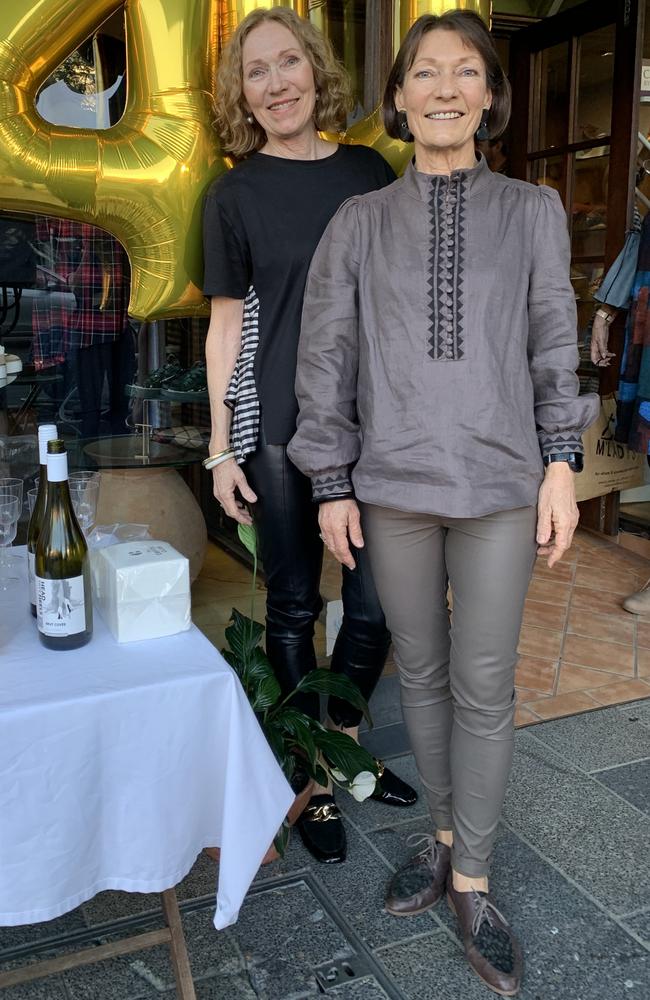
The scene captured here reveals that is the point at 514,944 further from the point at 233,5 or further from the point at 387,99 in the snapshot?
the point at 233,5

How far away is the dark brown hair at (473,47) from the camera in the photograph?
153cm

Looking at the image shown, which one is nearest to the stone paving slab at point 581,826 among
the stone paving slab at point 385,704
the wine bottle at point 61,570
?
the stone paving slab at point 385,704

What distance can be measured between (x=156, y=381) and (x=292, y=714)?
1.23 metres

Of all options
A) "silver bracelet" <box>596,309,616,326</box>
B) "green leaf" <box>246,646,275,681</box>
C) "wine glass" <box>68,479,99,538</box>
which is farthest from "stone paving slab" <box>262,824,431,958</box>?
"silver bracelet" <box>596,309,616,326</box>

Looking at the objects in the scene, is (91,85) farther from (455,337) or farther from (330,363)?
(455,337)

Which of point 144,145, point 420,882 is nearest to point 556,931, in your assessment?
point 420,882

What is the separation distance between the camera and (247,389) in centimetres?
185

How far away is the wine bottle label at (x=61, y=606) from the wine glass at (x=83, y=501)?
219 millimetres

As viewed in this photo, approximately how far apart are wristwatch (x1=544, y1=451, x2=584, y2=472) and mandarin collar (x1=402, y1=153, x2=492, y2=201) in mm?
469

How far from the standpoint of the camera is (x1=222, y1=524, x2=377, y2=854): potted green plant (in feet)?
6.17

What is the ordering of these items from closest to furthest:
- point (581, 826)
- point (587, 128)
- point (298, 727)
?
point (298, 727), point (581, 826), point (587, 128)

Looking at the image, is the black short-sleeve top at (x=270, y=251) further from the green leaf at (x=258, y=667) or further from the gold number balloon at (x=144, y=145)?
the green leaf at (x=258, y=667)

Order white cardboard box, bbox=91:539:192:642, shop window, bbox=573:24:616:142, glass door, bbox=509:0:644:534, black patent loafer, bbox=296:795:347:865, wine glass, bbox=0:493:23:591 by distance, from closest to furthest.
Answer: white cardboard box, bbox=91:539:192:642
wine glass, bbox=0:493:23:591
black patent loafer, bbox=296:795:347:865
glass door, bbox=509:0:644:534
shop window, bbox=573:24:616:142

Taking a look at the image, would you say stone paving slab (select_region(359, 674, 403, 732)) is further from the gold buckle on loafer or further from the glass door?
the glass door
